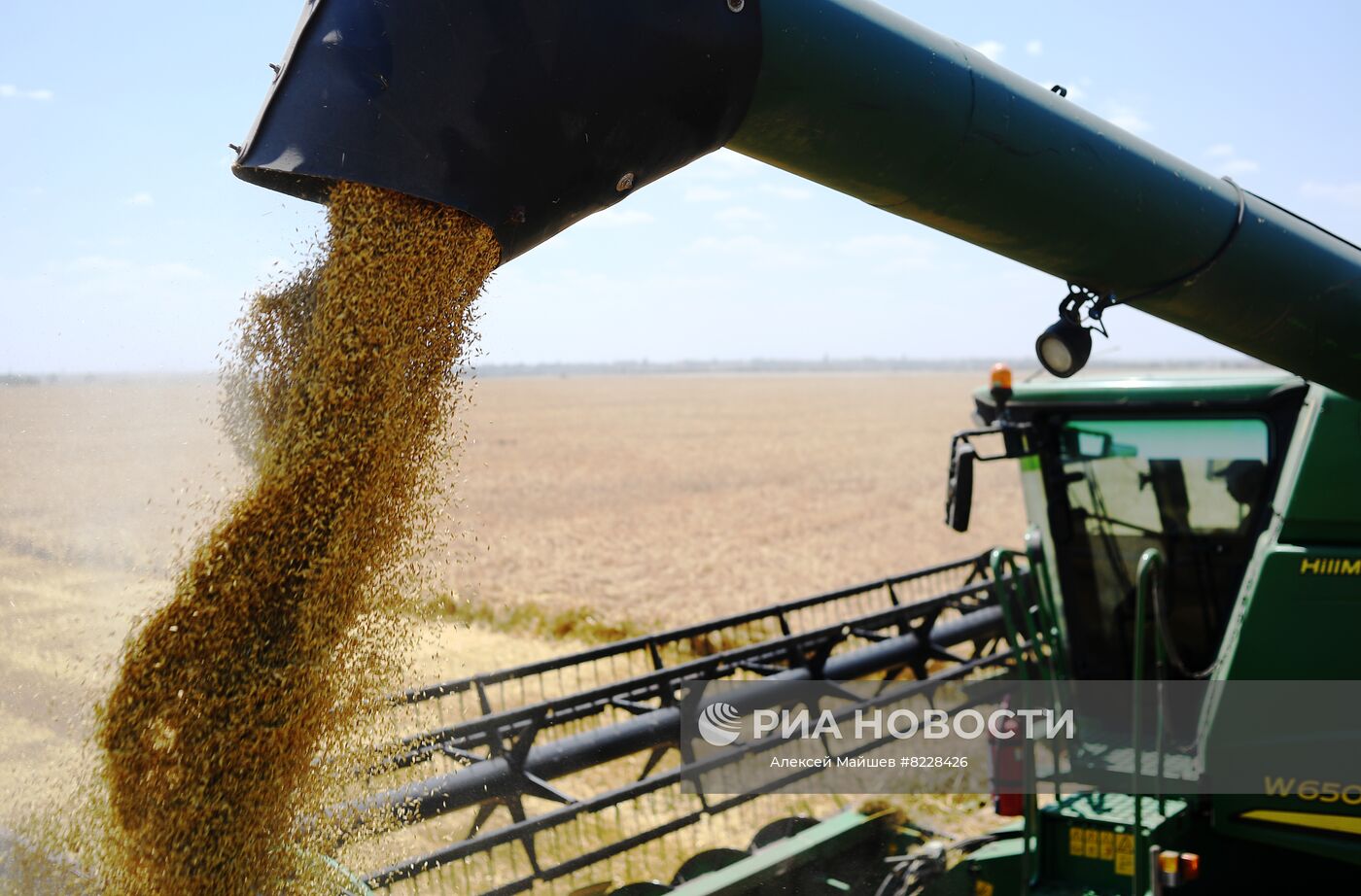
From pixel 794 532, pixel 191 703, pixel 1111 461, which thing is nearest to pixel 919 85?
pixel 191 703

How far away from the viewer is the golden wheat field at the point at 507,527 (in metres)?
2.55

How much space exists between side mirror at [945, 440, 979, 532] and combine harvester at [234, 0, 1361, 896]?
22mm

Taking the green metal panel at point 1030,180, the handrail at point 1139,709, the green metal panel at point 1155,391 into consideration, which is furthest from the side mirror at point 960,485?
the green metal panel at point 1030,180

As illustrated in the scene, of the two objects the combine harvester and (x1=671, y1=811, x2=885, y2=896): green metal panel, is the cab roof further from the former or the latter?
(x1=671, y1=811, x2=885, y2=896): green metal panel

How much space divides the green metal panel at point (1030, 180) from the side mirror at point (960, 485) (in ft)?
A: 3.01

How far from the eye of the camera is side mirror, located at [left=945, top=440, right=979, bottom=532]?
3547 millimetres

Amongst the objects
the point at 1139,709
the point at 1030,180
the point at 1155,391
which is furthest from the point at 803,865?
the point at 1030,180

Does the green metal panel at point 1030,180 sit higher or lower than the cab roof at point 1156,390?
higher

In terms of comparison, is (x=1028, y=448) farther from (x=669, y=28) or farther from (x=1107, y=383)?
(x=669, y=28)

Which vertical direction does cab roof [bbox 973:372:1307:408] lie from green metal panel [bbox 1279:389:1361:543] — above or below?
above

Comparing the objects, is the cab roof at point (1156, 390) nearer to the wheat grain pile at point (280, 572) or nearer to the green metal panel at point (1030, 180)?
the green metal panel at point (1030, 180)

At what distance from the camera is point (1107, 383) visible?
3.89 meters

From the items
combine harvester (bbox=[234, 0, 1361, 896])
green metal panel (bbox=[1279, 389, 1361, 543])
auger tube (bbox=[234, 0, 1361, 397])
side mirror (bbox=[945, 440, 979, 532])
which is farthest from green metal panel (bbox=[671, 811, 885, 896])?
auger tube (bbox=[234, 0, 1361, 397])

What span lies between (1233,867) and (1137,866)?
508 millimetres
